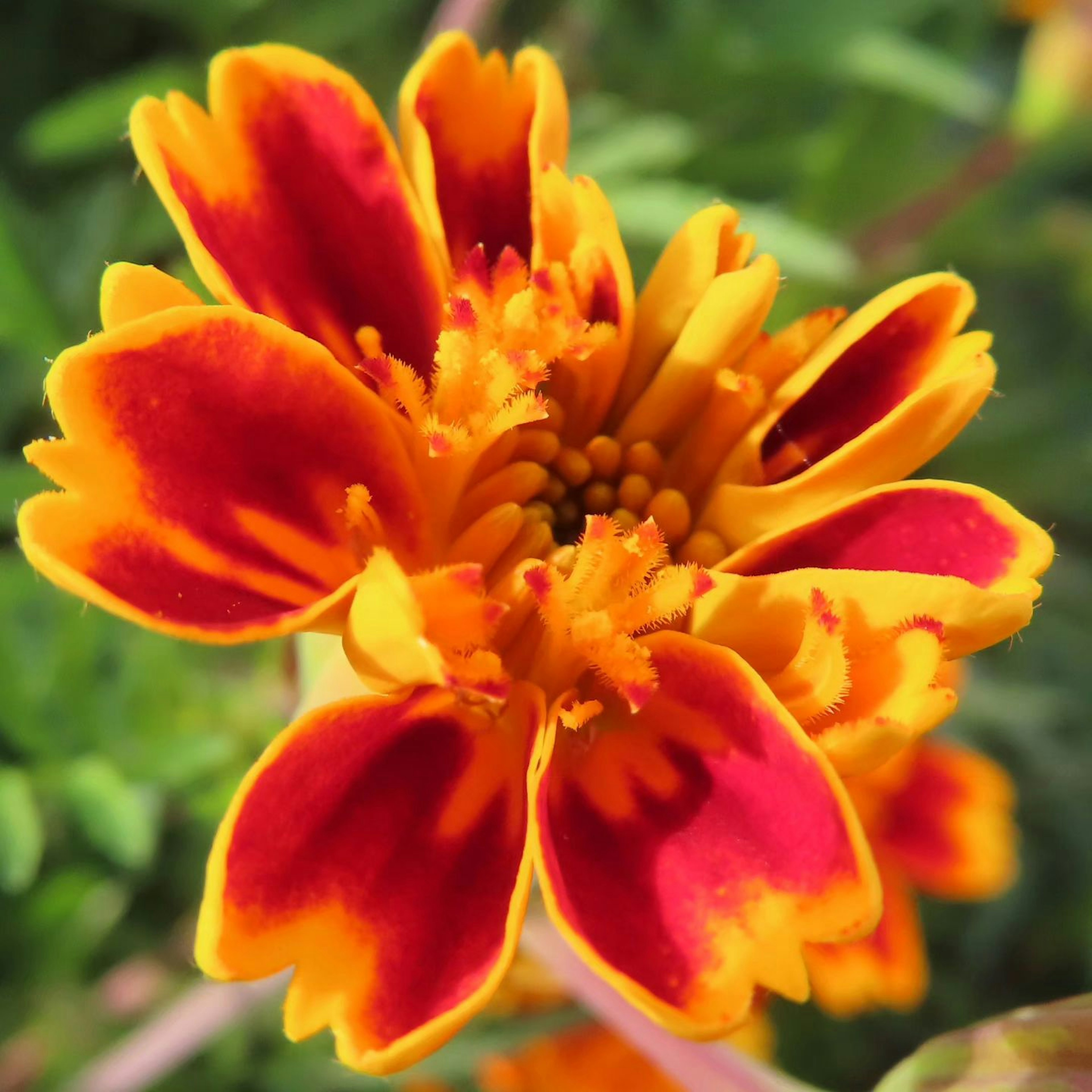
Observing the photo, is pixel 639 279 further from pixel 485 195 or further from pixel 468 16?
pixel 485 195

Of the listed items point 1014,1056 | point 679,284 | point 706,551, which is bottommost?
point 1014,1056

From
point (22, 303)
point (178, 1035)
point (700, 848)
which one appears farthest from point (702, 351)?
point (178, 1035)

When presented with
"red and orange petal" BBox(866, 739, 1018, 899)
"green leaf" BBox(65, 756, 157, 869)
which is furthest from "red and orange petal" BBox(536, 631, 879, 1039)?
"red and orange petal" BBox(866, 739, 1018, 899)

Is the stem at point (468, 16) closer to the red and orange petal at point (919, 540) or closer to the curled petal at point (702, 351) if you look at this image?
the curled petal at point (702, 351)

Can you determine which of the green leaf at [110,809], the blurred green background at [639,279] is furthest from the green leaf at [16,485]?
the green leaf at [110,809]

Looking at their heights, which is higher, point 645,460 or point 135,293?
point 135,293

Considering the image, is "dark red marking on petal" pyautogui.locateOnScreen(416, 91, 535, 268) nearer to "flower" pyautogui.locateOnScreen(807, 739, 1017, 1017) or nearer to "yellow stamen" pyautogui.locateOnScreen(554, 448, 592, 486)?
"yellow stamen" pyautogui.locateOnScreen(554, 448, 592, 486)
